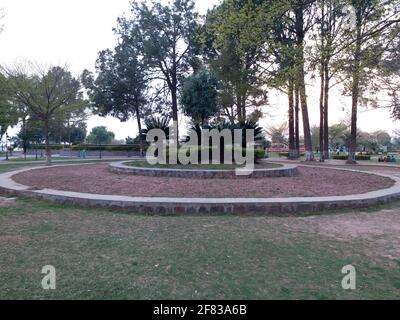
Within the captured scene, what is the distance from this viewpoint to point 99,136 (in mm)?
65688

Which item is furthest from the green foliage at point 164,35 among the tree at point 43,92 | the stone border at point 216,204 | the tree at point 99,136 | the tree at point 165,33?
the tree at point 99,136

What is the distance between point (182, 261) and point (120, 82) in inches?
1147

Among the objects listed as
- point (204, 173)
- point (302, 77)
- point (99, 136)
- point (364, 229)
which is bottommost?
point (364, 229)

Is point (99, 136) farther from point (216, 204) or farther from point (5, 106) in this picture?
point (216, 204)

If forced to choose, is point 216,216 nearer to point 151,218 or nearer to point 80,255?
point 151,218

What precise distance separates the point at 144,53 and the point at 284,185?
83.2ft

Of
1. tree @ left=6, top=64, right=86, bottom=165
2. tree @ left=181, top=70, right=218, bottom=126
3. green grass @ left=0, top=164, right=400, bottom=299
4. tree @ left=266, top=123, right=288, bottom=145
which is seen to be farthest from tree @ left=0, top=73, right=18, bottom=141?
tree @ left=266, top=123, right=288, bottom=145

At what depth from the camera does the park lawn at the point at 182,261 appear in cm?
282

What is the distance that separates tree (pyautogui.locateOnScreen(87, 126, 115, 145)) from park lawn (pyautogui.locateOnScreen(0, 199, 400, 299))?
62750 millimetres

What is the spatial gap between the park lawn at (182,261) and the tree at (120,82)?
87.6 feet

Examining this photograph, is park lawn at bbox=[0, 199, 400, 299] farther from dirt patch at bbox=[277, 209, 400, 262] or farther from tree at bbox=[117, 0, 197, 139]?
tree at bbox=[117, 0, 197, 139]

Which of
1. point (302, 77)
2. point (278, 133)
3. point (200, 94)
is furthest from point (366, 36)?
point (278, 133)

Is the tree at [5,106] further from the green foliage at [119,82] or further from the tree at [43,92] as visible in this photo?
the green foliage at [119,82]

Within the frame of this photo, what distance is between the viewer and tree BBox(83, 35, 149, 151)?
29916 mm
